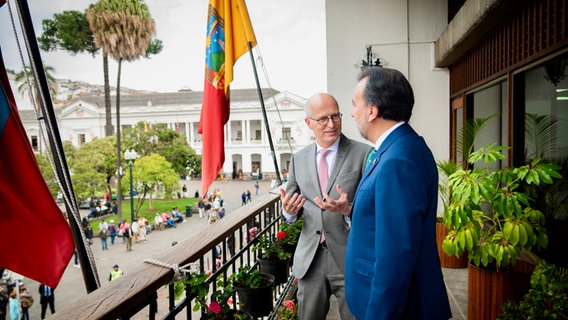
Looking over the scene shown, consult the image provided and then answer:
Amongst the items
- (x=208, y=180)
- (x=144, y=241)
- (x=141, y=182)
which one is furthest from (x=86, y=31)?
(x=208, y=180)

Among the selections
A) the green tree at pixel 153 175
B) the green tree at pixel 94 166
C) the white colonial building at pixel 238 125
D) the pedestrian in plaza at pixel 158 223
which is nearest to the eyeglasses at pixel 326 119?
the pedestrian in plaza at pixel 158 223

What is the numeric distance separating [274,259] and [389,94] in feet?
6.02

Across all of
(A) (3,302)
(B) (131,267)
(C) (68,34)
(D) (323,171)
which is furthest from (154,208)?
(D) (323,171)

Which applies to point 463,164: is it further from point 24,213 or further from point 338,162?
point 24,213

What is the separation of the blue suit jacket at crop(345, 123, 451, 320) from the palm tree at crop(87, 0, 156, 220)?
25138 mm

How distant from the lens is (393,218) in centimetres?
121

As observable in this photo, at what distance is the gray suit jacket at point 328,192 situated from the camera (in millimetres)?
2033

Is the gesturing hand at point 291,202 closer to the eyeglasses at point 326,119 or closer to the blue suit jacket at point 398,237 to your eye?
the eyeglasses at point 326,119

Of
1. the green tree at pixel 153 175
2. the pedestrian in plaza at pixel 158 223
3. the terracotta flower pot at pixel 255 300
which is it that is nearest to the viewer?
the terracotta flower pot at pixel 255 300

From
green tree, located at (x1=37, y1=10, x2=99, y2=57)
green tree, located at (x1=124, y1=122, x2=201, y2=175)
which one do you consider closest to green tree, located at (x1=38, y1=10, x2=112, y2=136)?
green tree, located at (x1=37, y1=10, x2=99, y2=57)

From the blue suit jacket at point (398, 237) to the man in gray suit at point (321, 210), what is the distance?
0.60 m

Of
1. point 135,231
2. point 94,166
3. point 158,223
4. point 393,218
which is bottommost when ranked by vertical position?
point 158,223

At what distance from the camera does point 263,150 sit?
52750 millimetres

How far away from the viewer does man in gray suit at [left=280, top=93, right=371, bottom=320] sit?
204cm
